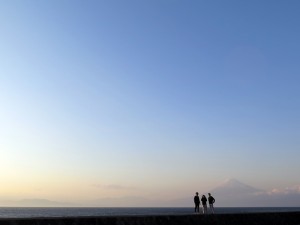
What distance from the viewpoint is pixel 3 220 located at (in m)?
16.8

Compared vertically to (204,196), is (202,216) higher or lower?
lower

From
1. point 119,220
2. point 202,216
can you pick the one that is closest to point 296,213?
point 202,216

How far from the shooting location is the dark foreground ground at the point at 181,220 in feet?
59.3

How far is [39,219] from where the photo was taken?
58.9 ft

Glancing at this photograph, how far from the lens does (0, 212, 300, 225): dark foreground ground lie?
18.1 metres

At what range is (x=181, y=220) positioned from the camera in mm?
21453

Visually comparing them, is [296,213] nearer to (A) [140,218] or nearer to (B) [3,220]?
(A) [140,218]

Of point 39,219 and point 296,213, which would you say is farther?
point 296,213

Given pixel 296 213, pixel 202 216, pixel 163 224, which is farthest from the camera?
pixel 296 213

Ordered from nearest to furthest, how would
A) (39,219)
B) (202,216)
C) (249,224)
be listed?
(39,219) < (202,216) < (249,224)

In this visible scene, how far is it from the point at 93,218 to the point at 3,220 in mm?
4296

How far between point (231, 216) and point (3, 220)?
1308 centimetres

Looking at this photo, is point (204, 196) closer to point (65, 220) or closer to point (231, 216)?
point (231, 216)

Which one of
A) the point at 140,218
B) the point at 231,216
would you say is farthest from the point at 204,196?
the point at 140,218
